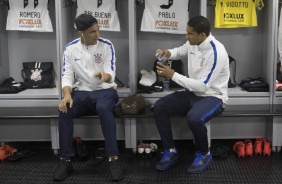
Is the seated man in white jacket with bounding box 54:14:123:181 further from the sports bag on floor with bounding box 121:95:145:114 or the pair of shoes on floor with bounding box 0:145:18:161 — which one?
the pair of shoes on floor with bounding box 0:145:18:161

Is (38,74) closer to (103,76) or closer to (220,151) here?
(103,76)

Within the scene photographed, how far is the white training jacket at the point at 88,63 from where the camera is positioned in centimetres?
334

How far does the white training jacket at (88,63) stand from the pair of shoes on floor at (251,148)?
51.3 inches

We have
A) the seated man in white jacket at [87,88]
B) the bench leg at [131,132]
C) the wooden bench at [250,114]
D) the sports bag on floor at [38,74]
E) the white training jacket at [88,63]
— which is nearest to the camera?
the seated man in white jacket at [87,88]

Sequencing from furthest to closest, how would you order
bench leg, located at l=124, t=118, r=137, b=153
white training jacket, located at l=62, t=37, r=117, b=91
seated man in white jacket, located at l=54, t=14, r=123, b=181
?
bench leg, located at l=124, t=118, r=137, b=153 → white training jacket, located at l=62, t=37, r=117, b=91 → seated man in white jacket, located at l=54, t=14, r=123, b=181

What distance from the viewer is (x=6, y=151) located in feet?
11.6

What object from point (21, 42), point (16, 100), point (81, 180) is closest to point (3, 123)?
point (16, 100)

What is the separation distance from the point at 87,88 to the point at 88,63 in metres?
0.22

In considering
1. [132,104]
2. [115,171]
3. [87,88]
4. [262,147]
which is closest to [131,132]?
[132,104]

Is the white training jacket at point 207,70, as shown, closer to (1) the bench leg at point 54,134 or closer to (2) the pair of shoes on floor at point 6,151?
(1) the bench leg at point 54,134

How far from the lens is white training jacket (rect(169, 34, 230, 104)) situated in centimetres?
309

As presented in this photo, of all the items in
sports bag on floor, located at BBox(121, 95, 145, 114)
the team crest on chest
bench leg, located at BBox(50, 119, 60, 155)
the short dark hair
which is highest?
the short dark hair

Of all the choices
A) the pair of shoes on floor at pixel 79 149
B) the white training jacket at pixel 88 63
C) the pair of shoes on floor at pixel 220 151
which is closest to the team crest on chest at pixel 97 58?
the white training jacket at pixel 88 63

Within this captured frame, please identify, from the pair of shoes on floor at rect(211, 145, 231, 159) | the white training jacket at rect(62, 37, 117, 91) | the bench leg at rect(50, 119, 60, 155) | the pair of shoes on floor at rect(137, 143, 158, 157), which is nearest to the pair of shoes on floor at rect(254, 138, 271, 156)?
the pair of shoes on floor at rect(211, 145, 231, 159)
